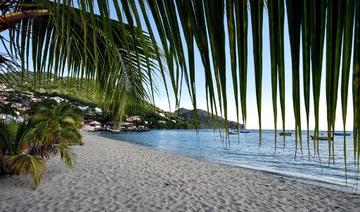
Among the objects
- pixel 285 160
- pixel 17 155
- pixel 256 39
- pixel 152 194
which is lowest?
pixel 285 160

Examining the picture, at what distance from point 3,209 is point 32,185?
188cm

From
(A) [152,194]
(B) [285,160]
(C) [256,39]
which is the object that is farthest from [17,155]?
(B) [285,160]

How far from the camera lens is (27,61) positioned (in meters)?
1.84

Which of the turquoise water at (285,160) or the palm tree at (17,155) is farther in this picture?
the palm tree at (17,155)

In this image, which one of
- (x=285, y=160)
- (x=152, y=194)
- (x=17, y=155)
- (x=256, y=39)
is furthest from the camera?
(x=285, y=160)

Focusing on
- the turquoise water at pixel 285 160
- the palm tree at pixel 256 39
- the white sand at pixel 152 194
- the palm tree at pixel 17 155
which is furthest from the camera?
the palm tree at pixel 17 155

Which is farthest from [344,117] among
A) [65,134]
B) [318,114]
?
[65,134]

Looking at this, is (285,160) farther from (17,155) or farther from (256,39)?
(256,39)

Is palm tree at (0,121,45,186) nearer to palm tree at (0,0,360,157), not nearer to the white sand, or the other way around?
the white sand

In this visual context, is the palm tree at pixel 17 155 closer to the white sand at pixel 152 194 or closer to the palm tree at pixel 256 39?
the white sand at pixel 152 194

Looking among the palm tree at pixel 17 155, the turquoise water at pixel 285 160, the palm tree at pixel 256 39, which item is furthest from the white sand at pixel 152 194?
the palm tree at pixel 256 39

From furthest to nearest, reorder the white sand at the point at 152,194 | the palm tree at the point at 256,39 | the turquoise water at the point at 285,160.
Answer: the white sand at the point at 152,194 → the turquoise water at the point at 285,160 → the palm tree at the point at 256,39

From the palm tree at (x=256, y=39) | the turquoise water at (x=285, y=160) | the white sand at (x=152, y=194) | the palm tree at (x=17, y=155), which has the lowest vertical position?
the turquoise water at (x=285, y=160)

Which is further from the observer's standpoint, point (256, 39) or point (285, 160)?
point (285, 160)
